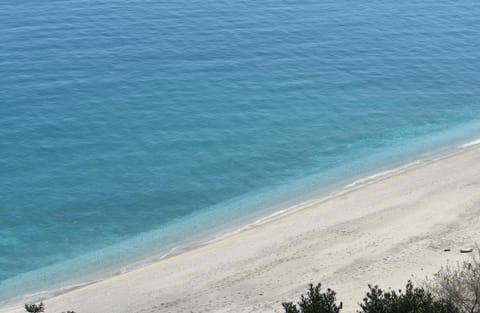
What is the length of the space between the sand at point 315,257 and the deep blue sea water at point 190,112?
115 inches

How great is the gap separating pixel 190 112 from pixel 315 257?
67.1ft

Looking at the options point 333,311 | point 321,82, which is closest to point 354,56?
point 321,82

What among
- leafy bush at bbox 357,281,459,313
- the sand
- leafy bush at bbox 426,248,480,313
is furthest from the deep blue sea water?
leafy bush at bbox 357,281,459,313

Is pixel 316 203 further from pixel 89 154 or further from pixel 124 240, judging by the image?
pixel 89 154

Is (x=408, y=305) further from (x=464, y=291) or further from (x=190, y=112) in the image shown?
(x=190, y=112)

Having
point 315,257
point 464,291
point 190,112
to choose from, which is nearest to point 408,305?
point 464,291

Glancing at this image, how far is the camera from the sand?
105 ft

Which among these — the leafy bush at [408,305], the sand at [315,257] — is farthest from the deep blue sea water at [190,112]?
the leafy bush at [408,305]

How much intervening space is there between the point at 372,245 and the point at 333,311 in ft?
46.7

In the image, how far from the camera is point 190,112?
2067 inches

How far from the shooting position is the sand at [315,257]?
32125mm

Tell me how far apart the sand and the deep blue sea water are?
292 centimetres

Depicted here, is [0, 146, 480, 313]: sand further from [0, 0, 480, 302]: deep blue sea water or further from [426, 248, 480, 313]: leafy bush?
[426, 248, 480, 313]: leafy bush

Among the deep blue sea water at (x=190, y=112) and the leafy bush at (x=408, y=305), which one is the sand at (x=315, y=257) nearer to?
the deep blue sea water at (x=190, y=112)
